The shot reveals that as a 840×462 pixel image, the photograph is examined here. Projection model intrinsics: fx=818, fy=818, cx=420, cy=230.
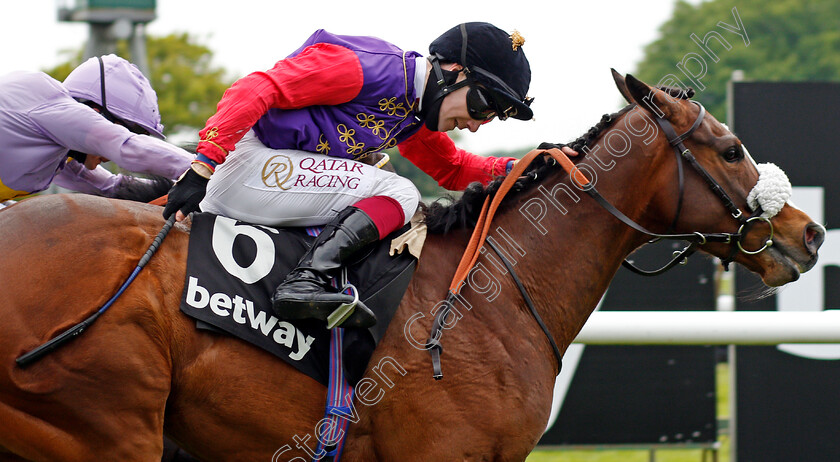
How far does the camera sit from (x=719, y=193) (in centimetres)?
309

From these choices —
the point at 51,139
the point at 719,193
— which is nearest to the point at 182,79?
the point at 51,139

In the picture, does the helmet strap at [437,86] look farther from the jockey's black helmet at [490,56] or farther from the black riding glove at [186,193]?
the black riding glove at [186,193]

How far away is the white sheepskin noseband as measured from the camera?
121 inches

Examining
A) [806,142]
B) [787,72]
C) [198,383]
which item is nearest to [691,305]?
[806,142]

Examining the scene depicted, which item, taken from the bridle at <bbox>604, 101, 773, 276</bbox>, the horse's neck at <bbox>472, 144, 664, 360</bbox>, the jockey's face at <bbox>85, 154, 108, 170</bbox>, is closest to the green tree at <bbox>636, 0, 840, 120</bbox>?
the bridle at <bbox>604, 101, 773, 276</bbox>

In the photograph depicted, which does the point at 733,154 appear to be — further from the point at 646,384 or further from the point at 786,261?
the point at 646,384

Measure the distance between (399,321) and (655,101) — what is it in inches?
49.9

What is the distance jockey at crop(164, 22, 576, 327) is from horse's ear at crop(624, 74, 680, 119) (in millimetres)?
406

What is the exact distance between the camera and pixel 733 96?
17.0 ft

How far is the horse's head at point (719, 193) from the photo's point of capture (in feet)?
10.1

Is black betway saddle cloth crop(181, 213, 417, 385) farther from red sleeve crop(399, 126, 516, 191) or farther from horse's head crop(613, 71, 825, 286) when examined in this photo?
horse's head crop(613, 71, 825, 286)

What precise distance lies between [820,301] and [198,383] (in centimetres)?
410

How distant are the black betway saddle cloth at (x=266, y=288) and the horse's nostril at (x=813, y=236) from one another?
1544 millimetres

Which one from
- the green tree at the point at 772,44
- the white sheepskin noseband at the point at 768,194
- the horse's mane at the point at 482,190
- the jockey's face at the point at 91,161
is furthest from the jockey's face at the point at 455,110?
the green tree at the point at 772,44
